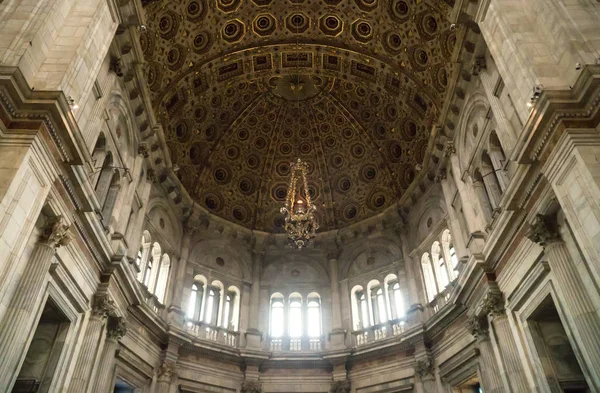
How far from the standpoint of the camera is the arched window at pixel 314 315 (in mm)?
22000

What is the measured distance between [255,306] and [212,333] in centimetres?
248

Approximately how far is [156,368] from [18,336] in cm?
902

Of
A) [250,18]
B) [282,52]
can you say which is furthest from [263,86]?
[250,18]

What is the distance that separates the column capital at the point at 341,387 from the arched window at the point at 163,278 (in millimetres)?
7686

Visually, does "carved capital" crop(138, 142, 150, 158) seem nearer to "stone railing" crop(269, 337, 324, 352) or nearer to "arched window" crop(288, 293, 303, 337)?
"stone railing" crop(269, 337, 324, 352)

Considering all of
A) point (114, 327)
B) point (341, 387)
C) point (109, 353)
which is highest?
point (114, 327)

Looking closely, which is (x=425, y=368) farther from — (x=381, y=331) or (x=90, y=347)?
(x=90, y=347)

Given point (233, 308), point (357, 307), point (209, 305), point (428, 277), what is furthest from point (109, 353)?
point (428, 277)

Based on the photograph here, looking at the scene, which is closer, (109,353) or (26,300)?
(26,300)

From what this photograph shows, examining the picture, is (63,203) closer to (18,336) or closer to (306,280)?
(18,336)

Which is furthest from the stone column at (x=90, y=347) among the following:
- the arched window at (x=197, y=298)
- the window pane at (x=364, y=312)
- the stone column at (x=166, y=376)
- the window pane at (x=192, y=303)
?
the window pane at (x=364, y=312)

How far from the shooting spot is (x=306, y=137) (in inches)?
1019

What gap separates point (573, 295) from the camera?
33.0ft

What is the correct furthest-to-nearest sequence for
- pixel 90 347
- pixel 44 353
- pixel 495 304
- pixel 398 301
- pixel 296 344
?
pixel 296 344
pixel 398 301
pixel 495 304
pixel 90 347
pixel 44 353
